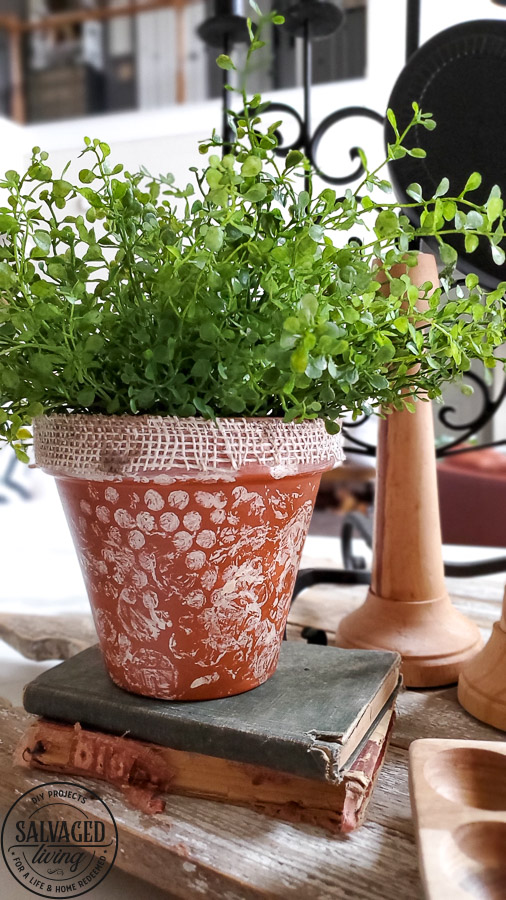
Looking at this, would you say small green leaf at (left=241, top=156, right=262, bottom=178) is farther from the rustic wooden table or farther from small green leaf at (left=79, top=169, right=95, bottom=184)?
the rustic wooden table

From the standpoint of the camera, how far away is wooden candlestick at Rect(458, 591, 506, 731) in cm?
50

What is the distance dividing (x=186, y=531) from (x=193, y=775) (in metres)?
0.16

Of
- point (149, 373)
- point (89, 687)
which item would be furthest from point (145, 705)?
point (149, 373)

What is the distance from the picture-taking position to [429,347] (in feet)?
1.36

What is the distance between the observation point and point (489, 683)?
51cm

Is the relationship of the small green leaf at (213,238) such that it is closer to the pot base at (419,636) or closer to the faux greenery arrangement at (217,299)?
the faux greenery arrangement at (217,299)

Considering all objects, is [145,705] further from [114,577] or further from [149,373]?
[149,373]

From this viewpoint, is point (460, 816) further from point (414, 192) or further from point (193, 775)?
point (414, 192)

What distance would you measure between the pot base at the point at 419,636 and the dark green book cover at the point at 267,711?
0.28 feet

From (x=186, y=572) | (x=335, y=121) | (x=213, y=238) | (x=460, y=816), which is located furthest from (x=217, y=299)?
(x=335, y=121)

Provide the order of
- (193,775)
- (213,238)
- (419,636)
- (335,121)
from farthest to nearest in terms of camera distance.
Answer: (335,121)
(419,636)
(193,775)
(213,238)

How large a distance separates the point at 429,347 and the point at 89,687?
0.31 meters

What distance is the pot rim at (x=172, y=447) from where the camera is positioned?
37 centimetres

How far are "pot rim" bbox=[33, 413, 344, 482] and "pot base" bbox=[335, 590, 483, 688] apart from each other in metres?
0.25
